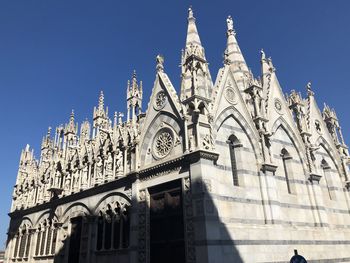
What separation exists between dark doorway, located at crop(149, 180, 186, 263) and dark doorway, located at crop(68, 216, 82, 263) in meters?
7.56

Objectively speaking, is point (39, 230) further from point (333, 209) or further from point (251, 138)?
point (333, 209)

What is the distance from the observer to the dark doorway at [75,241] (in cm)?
2209

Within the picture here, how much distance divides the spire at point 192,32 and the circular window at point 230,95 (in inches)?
127

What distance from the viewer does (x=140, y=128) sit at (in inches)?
790

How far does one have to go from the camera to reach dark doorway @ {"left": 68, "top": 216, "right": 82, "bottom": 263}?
72.5ft

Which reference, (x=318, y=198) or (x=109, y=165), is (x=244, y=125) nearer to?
(x=318, y=198)

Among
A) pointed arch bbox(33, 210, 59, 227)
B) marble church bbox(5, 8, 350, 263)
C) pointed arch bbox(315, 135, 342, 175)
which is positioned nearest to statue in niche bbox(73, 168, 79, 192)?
marble church bbox(5, 8, 350, 263)

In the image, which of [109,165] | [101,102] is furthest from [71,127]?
[109,165]

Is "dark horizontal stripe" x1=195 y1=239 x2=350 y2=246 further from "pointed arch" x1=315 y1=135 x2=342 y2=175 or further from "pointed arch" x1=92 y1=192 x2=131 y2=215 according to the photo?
"pointed arch" x1=92 y1=192 x2=131 y2=215

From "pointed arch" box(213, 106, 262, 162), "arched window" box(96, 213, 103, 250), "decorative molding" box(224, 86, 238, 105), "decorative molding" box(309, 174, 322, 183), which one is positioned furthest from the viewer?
"decorative molding" box(309, 174, 322, 183)

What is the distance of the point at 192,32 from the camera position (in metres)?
20.1

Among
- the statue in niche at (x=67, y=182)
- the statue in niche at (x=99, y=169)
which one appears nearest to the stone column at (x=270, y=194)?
the statue in niche at (x=99, y=169)

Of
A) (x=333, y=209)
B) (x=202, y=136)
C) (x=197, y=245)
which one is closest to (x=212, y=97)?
(x=202, y=136)

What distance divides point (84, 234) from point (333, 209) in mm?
16554
